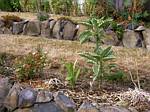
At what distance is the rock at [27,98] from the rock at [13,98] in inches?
1.9

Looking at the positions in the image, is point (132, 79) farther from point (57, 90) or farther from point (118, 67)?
point (57, 90)

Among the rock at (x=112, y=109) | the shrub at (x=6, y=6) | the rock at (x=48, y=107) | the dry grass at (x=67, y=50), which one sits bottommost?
the rock at (x=48, y=107)

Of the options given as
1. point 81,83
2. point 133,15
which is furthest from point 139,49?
point 81,83

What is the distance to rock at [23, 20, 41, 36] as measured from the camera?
343 inches

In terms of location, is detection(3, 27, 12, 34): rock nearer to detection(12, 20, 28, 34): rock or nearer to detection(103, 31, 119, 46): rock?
detection(12, 20, 28, 34): rock

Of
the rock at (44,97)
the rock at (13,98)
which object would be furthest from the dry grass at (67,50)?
the rock at (13,98)

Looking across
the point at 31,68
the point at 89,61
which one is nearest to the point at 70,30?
the point at 31,68

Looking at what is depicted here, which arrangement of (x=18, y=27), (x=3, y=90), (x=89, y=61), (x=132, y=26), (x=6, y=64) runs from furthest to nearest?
(x=18, y=27), (x=132, y=26), (x=6, y=64), (x=89, y=61), (x=3, y=90)

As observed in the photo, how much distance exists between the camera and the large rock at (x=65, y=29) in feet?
27.3

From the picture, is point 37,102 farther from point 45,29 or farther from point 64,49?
point 45,29

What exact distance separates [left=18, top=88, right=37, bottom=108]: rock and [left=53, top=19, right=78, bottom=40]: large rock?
4.08 meters

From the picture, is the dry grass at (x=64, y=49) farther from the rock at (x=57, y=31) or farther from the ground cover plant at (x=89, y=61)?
Result: the rock at (x=57, y=31)

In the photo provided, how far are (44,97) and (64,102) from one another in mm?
226

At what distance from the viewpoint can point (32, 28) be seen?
8734 mm
